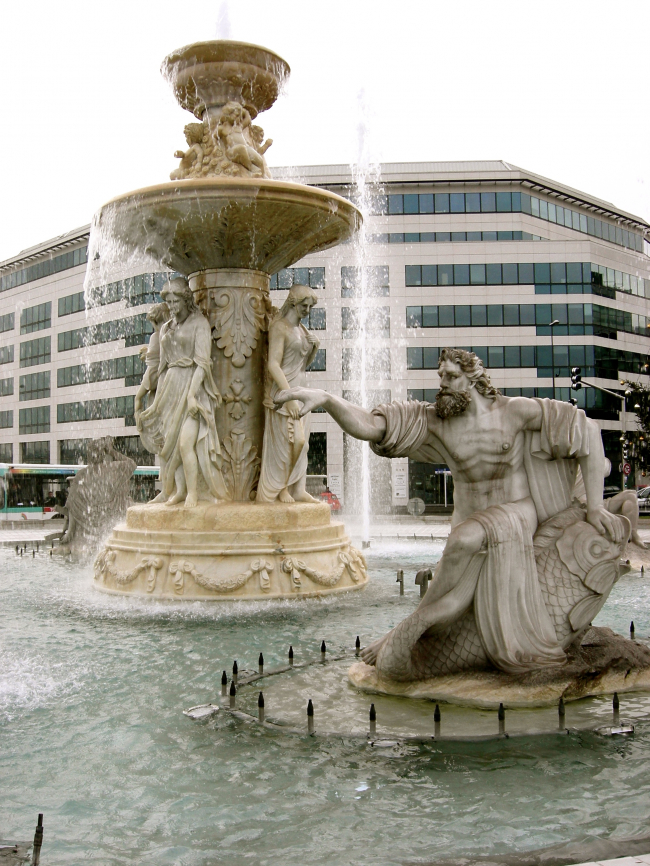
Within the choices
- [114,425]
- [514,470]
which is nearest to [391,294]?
[114,425]

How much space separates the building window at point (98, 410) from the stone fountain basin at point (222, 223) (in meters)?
37.2

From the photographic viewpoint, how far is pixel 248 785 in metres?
4.45

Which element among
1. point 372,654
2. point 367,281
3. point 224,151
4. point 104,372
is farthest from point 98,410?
point 372,654

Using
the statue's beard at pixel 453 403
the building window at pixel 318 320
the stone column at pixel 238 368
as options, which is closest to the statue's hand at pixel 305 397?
the statue's beard at pixel 453 403

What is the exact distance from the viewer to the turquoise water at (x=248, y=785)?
3.79m

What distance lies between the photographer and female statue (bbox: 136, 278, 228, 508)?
10781 millimetres

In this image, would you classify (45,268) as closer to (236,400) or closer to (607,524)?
(236,400)

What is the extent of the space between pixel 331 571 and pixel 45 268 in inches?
2021

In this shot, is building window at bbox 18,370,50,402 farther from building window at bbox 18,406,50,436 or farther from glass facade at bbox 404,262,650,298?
glass facade at bbox 404,262,650,298

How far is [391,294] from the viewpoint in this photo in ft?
151

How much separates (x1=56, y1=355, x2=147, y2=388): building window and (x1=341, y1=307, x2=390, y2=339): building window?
1147 centimetres

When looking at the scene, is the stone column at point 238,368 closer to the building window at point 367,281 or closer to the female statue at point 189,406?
the female statue at point 189,406

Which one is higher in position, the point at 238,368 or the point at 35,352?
the point at 35,352

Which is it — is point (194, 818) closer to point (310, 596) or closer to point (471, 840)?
point (471, 840)
